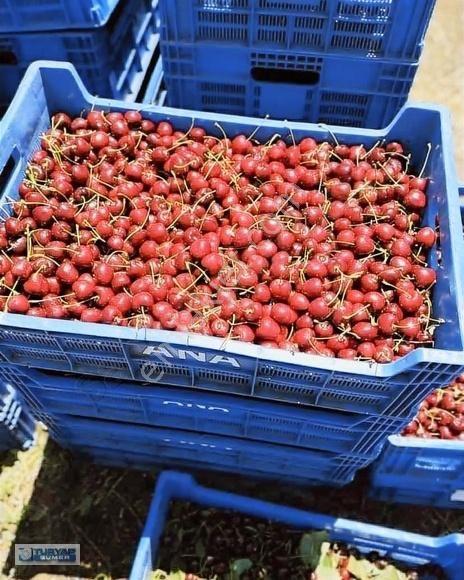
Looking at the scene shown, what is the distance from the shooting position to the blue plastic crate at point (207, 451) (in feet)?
8.95

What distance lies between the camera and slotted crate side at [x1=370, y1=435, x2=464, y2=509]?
2586mm

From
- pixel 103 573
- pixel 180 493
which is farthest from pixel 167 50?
pixel 103 573

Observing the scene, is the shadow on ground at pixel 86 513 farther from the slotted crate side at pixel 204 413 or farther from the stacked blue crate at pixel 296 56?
the stacked blue crate at pixel 296 56

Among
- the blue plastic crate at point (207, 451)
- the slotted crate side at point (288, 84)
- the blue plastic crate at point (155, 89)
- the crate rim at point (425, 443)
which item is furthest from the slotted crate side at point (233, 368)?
the blue plastic crate at point (155, 89)

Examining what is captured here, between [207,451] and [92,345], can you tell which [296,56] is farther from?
[207,451]

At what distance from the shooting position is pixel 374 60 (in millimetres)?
2684

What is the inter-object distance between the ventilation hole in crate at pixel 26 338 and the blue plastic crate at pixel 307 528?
0.99 meters

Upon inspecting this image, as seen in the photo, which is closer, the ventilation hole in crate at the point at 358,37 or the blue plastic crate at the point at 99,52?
the ventilation hole in crate at the point at 358,37

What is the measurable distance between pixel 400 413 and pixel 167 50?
186 cm

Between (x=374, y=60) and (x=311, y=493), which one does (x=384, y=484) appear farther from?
(x=374, y=60)

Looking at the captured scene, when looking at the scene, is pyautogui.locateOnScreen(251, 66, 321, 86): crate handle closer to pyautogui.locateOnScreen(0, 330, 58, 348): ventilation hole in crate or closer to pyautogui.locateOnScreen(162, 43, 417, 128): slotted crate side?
pyautogui.locateOnScreen(162, 43, 417, 128): slotted crate side

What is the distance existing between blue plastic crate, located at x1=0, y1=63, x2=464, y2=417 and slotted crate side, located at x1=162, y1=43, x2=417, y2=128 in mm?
291

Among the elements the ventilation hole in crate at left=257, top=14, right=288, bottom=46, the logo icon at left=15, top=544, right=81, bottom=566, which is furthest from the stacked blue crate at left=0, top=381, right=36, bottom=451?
the ventilation hole in crate at left=257, top=14, right=288, bottom=46

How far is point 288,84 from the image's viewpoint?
2883 mm
